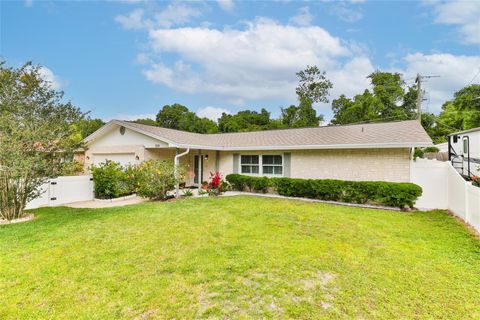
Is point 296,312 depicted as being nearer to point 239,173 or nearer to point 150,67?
point 239,173

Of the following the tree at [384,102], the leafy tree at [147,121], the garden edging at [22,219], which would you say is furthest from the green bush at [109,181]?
the leafy tree at [147,121]

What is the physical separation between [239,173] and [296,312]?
445 inches

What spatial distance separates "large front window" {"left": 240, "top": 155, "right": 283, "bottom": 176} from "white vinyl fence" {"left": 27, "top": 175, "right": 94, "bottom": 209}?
7.90 metres

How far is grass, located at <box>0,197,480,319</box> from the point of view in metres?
3.26

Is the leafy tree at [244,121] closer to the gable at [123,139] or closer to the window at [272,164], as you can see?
the window at [272,164]

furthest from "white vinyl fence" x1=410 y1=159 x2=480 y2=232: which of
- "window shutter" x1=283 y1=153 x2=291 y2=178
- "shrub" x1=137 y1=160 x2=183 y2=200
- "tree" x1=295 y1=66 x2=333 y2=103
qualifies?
"tree" x1=295 y1=66 x2=333 y2=103

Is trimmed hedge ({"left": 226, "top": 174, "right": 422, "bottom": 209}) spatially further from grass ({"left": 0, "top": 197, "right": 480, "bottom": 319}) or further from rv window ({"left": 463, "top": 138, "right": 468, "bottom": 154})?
rv window ({"left": 463, "top": 138, "right": 468, "bottom": 154})

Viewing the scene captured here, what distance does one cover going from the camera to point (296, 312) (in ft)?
10.3

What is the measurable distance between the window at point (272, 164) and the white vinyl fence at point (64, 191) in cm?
874

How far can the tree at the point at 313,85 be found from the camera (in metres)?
34.8

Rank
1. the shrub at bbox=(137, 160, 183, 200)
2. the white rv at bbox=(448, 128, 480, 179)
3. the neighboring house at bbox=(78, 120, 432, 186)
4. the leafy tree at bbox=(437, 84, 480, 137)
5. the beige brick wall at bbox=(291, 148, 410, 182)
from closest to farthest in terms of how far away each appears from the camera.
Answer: the beige brick wall at bbox=(291, 148, 410, 182)
the neighboring house at bbox=(78, 120, 432, 186)
the shrub at bbox=(137, 160, 183, 200)
the white rv at bbox=(448, 128, 480, 179)
the leafy tree at bbox=(437, 84, 480, 137)

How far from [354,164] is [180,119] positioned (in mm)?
36859

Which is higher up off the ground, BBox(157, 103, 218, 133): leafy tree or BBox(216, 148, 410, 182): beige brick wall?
BBox(157, 103, 218, 133): leafy tree

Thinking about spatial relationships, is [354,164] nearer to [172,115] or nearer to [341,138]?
[341,138]
